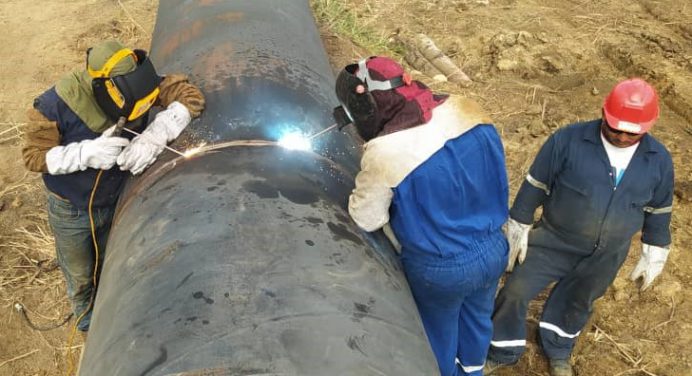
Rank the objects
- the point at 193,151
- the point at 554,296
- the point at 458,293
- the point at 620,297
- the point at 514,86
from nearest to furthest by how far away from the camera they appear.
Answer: the point at 193,151 < the point at 458,293 < the point at 554,296 < the point at 620,297 < the point at 514,86

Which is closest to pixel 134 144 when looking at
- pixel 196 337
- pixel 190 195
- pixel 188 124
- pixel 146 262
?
pixel 188 124

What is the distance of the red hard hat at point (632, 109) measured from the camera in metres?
3.05

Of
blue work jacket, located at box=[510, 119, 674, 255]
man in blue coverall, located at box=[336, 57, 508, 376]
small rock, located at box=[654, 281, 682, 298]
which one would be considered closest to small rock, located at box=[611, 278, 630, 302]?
small rock, located at box=[654, 281, 682, 298]

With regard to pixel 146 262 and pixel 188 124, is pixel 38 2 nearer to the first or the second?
pixel 188 124

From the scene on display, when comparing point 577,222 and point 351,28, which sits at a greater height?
point 577,222

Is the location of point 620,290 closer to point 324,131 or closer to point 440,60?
point 324,131

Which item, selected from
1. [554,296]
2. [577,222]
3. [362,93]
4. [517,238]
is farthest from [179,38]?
[554,296]

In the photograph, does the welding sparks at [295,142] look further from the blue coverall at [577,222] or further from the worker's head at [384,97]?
the blue coverall at [577,222]

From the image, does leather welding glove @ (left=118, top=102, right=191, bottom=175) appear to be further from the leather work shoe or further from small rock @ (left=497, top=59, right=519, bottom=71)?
small rock @ (left=497, top=59, right=519, bottom=71)

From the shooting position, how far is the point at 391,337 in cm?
201

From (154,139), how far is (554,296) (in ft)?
8.00

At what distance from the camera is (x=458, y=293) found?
2852 millimetres

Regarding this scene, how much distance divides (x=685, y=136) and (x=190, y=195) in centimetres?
480

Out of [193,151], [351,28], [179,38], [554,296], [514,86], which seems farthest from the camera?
[351,28]
